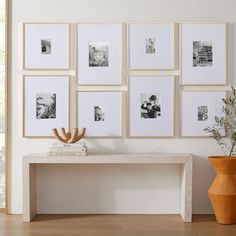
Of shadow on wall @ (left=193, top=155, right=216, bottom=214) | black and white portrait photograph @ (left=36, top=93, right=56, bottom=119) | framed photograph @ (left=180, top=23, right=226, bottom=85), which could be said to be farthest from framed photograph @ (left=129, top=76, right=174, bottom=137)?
black and white portrait photograph @ (left=36, top=93, right=56, bottom=119)

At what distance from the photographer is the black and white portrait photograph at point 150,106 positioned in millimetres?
4793

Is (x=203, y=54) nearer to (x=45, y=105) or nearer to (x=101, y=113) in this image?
(x=101, y=113)

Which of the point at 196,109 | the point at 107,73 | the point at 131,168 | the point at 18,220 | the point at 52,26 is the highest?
the point at 52,26

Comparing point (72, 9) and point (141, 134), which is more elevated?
point (72, 9)

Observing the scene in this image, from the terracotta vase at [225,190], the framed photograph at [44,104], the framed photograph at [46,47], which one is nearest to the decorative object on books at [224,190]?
the terracotta vase at [225,190]

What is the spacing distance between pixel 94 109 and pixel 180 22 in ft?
4.09

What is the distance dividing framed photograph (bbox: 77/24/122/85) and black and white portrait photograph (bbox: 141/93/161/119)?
313mm

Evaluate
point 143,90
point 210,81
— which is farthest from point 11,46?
point 210,81

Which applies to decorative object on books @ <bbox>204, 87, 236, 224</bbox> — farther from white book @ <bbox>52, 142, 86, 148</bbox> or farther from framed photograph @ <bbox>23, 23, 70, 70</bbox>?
framed photograph @ <bbox>23, 23, 70, 70</bbox>

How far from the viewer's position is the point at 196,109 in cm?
480

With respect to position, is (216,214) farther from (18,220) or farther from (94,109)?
(18,220)

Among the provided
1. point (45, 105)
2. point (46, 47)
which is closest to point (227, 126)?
point (45, 105)

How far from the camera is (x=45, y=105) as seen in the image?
4805mm

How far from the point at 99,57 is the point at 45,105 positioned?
29.1 inches
